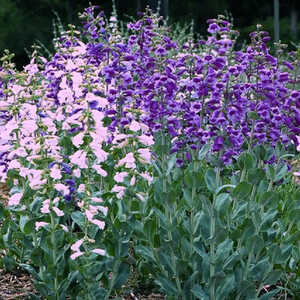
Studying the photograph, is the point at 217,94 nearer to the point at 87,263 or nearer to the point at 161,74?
the point at 161,74

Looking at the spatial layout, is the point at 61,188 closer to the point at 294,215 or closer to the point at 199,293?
the point at 199,293

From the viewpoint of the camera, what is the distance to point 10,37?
16406 mm

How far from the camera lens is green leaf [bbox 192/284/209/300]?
314 cm

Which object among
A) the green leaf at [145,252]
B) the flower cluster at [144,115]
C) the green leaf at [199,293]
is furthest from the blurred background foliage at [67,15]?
the green leaf at [199,293]

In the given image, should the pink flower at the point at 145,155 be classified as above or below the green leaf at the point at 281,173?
above

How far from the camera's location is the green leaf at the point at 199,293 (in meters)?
3.14

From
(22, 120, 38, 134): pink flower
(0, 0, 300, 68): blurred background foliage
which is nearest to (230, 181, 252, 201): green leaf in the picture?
(22, 120, 38, 134): pink flower

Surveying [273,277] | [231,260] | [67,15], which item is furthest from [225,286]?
[67,15]

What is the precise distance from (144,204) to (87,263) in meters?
0.49

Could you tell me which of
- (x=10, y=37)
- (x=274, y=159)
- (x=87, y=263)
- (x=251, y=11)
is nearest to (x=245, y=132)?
(x=274, y=159)

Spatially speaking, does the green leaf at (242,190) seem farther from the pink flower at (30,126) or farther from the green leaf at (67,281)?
the pink flower at (30,126)

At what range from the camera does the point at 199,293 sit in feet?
10.3

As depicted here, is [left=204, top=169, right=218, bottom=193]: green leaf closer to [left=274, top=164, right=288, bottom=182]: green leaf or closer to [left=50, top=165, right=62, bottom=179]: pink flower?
[left=274, top=164, right=288, bottom=182]: green leaf

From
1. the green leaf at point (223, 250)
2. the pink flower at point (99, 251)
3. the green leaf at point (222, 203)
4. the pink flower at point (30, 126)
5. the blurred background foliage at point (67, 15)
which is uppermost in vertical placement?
the pink flower at point (30, 126)
